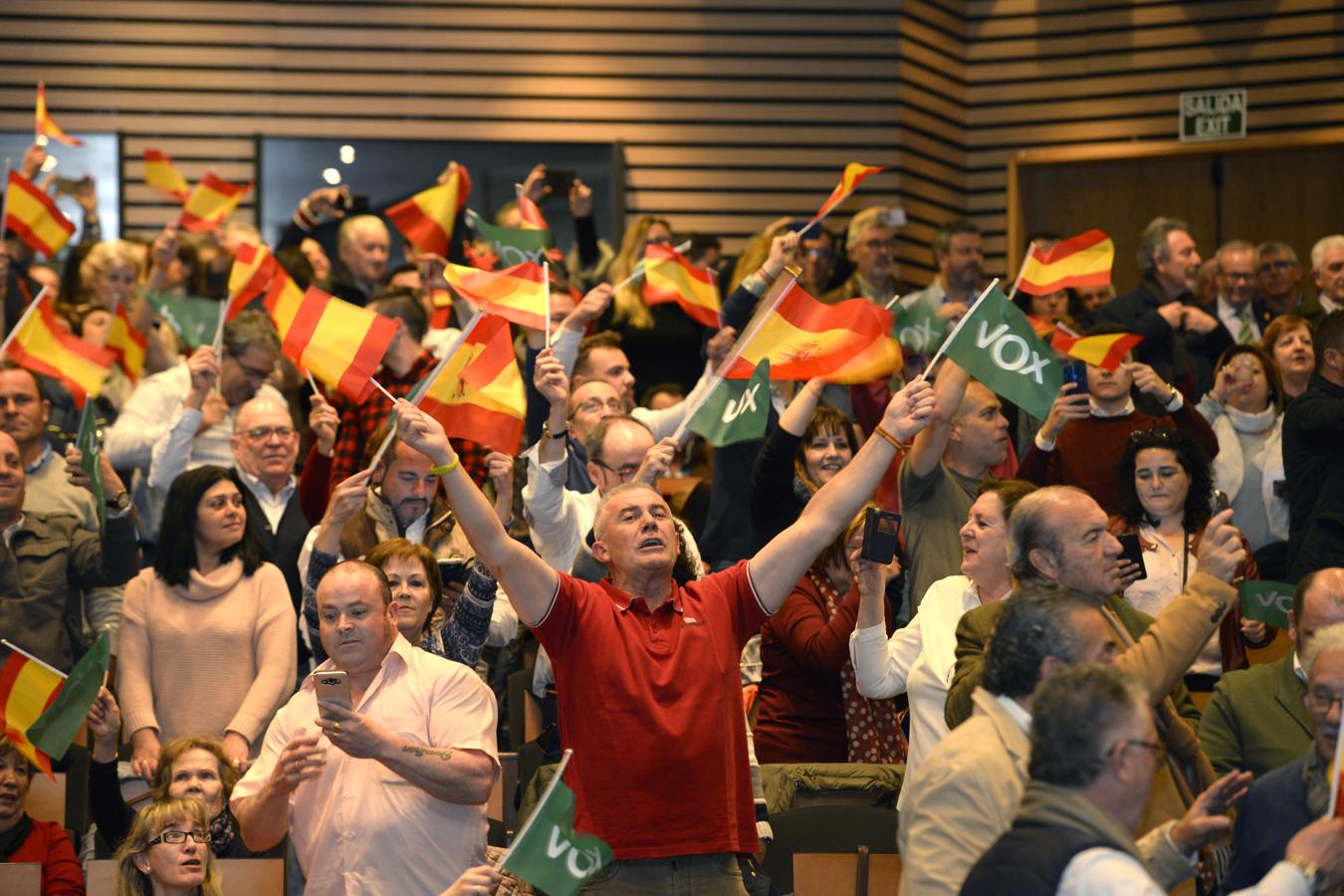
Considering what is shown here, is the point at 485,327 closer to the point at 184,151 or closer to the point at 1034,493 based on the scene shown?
the point at 1034,493

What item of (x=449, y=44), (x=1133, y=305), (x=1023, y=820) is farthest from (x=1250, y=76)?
(x=1023, y=820)

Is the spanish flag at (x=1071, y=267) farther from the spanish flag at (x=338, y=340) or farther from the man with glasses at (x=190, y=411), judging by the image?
the man with glasses at (x=190, y=411)

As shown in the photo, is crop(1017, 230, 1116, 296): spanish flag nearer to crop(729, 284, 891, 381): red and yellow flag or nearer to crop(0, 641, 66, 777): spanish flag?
crop(729, 284, 891, 381): red and yellow flag

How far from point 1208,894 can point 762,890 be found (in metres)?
1.15

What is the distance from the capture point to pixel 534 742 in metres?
6.17

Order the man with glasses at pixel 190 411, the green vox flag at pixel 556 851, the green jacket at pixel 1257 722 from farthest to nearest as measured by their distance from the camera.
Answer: the man with glasses at pixel 190 411 → the green jacket at pixel 1257 722 → the green vox flag at pixel 556 851

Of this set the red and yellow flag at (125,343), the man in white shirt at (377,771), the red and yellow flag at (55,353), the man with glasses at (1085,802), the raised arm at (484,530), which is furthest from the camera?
the red and yellow flag at (125,343)

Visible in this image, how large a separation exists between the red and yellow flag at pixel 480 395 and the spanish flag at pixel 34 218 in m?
4.23

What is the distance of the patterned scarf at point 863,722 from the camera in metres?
6.12

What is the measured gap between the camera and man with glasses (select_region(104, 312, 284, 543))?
24.9 feet

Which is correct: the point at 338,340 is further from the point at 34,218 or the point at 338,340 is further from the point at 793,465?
the point at 34,218

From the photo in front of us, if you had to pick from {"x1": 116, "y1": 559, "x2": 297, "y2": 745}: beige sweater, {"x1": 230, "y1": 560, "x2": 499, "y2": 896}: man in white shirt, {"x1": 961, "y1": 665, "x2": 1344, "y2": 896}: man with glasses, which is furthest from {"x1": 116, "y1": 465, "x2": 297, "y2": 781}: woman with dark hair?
{"x1": 961, "y1": 665, "x2": 1344, "y2": 896}: man with glasses

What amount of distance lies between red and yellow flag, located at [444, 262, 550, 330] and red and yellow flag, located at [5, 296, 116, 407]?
6.46 feet

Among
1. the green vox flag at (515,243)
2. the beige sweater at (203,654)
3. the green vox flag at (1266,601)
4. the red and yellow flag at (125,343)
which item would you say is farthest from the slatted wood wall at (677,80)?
the green vox flag at (1266,601)
